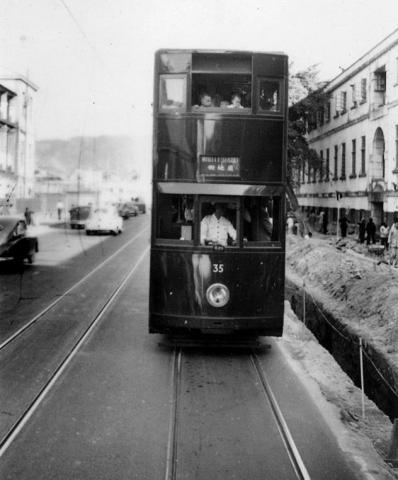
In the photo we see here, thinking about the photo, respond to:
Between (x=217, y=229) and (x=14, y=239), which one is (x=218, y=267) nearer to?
(x=217, y=229)

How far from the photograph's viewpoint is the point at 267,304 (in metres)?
9.70

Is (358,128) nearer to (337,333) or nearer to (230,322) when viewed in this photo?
(337,333)

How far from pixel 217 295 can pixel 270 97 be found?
9.87ft

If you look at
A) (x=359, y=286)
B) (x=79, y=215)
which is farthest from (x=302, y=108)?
(x=359, y=286)

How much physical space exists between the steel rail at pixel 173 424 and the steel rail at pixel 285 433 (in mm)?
1059

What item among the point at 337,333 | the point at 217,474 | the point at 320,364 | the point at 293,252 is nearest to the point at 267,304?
the point at 320,364

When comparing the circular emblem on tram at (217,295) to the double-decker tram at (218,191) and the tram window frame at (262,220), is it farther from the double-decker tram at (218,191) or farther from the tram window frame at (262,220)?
the tram window frame at (262,220)

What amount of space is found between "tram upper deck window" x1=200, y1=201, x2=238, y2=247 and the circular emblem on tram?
24.6 inches

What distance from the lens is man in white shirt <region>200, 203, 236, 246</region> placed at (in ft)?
31.4

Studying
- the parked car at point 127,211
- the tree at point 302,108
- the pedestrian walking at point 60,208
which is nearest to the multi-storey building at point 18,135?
the pedestrian walking at point 60,208

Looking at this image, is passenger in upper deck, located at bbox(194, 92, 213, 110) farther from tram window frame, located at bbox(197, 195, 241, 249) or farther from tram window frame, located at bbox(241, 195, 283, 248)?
tram window frame, located at bbox(241, 195, 283, 248)

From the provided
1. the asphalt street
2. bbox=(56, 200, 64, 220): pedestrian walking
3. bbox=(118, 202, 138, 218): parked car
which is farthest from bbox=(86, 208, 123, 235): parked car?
the asphalt street

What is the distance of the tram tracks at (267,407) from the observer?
559 cm

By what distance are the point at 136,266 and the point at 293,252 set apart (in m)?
6.78
